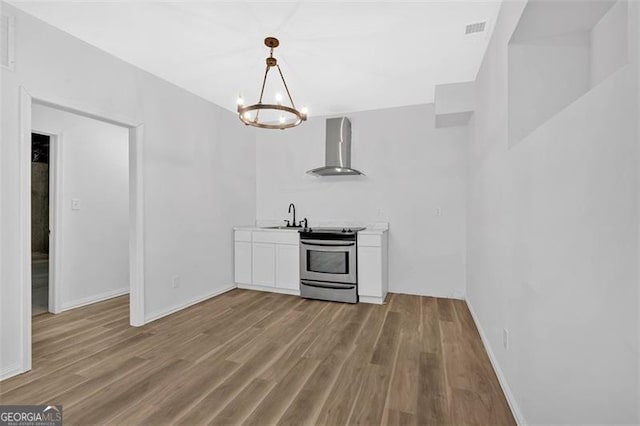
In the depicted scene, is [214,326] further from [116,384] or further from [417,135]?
[417,135]

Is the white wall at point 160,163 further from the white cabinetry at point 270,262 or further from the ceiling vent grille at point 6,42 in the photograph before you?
the white cabinetry at point 270,262

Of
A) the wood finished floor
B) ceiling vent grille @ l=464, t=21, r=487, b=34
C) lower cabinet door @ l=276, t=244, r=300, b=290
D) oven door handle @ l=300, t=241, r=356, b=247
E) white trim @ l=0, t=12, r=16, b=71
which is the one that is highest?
ceiling vent grille @ l=464, t=21, r=487, b=34

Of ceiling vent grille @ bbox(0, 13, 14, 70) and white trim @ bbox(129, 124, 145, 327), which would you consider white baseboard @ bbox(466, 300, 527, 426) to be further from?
ceiling vent grille @ bbox(0, 13, 14, 70)

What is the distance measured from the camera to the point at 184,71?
3033mm

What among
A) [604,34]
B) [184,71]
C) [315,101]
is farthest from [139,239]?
[604,34]

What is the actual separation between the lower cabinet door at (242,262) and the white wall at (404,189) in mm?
1011

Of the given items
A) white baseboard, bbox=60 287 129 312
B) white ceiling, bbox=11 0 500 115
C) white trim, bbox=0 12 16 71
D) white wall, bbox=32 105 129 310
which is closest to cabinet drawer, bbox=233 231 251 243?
white wall, bbox=32 105 129 310

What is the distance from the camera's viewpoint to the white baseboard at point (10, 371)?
6.51 ft

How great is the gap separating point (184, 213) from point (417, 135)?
10.5ft

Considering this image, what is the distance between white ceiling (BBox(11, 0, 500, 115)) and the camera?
206 centimetres

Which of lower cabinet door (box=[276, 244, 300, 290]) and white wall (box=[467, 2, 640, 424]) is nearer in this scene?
white wall (box=[467, 2, 640, 424])

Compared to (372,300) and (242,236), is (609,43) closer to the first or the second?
(372,300)

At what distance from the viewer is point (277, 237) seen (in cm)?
407

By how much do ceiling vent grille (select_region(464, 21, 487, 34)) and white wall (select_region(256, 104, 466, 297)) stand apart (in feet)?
5.35
